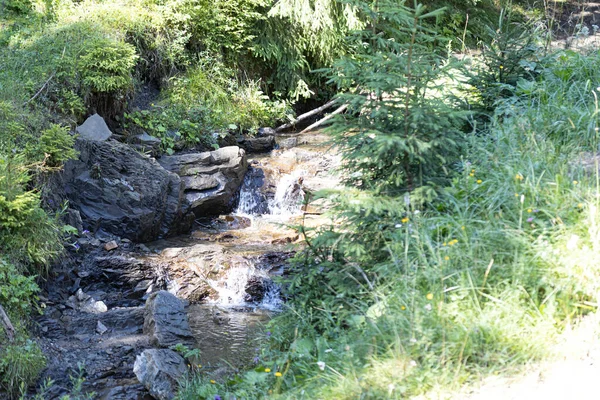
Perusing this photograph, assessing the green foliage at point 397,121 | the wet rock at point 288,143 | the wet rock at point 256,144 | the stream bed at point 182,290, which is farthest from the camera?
the wet rock at point 288,143

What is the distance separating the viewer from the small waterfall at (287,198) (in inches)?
419

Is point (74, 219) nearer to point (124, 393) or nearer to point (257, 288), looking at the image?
point (257, 288)

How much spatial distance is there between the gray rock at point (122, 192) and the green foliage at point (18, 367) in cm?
314

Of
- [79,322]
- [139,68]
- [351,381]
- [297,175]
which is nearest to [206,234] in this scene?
[297,175]

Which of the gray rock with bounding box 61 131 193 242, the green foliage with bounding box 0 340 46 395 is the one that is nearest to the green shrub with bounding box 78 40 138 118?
the gray rock with bounding box 61 131 193 242

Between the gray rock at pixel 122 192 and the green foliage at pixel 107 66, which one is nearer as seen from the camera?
the gray rock at pixel 122 192

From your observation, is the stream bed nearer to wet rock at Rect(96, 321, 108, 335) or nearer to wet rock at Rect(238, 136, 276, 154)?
wet rock at Rect(96, 321, 108, 335)

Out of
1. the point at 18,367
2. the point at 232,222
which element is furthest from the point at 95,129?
the point at 18,367

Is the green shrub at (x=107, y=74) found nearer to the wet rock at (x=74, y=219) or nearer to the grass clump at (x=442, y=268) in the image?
the wet rock at (x=74, y=219)

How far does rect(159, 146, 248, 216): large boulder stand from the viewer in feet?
32.4

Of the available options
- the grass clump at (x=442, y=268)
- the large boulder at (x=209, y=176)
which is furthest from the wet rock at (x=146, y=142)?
the grass clump at (x=442, y=268)

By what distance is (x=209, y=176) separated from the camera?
398 inches

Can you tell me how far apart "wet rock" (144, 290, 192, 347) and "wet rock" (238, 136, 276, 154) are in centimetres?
604

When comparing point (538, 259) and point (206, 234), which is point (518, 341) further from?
point (206, 234)
